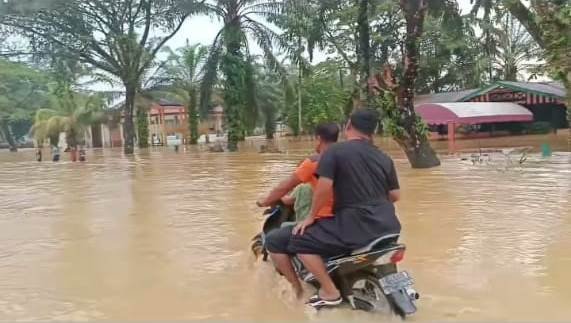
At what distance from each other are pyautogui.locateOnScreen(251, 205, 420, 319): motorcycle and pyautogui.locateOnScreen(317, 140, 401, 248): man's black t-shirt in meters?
0.08

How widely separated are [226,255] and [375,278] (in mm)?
2717

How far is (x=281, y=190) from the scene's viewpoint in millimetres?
4891

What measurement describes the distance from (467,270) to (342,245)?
2.01 metres

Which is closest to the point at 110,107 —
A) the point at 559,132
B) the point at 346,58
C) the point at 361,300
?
the point at 346,58

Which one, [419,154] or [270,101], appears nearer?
[419,154]

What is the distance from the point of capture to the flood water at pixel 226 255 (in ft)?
15.7

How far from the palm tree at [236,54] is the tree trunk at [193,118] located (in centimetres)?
971

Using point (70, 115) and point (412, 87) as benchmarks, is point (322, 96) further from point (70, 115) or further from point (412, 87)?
point (412, 87)

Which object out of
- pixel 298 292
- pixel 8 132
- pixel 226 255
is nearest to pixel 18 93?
pixel 8 132

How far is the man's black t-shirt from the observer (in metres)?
4.09

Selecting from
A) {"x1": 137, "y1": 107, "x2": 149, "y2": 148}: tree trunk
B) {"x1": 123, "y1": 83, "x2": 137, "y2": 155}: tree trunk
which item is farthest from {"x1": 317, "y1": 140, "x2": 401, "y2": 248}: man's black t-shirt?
{"x1": 137, "y1": 107, "x2": 149, "y2": 148}: tree trunk

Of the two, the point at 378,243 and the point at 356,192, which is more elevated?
the point at 356,192

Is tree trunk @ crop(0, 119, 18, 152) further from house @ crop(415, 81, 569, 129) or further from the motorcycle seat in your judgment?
the motorcycle seat

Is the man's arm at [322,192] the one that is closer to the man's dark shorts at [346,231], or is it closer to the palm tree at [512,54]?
the man's dark shorts at [346,231]
